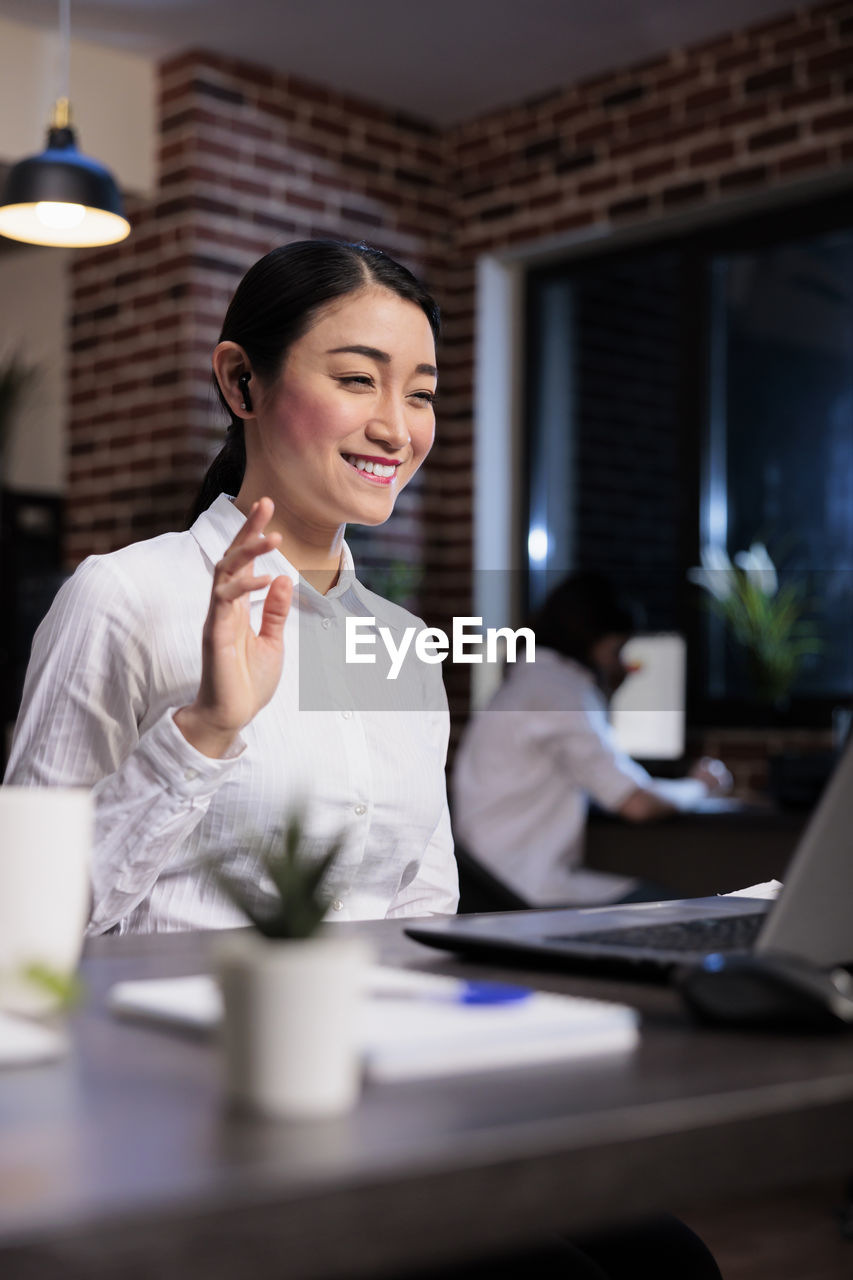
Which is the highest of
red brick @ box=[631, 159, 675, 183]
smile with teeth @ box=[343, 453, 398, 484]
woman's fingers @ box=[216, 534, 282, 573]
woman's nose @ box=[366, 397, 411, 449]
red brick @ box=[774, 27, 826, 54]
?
red brick @ box=[774, 27, 826, 54]

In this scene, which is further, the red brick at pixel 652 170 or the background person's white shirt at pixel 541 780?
the red brick at pixel 652 170

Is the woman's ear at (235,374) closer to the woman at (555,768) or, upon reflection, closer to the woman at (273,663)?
the woman at (273,663)

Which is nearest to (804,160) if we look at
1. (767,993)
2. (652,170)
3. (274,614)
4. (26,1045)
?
(652,170)

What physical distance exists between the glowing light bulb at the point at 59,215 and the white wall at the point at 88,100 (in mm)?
1018

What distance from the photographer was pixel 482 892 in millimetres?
3500

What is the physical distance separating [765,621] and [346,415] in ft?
10.4

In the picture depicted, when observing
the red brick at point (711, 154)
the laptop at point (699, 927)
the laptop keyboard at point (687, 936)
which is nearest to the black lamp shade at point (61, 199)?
the red brick at point (711, 154)

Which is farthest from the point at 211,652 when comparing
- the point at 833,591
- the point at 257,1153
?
the point at 833,591

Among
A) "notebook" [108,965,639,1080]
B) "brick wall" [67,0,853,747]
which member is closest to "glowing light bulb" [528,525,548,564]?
"brick wall" [67,0,853,747]

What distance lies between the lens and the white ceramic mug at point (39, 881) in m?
0.78

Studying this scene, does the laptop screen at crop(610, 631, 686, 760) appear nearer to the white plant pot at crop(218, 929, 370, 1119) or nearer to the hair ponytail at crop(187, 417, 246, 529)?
the hair ponytail at crop(187, 417, 246, 529)

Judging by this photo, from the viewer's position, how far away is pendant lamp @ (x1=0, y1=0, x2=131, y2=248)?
11.8 feet

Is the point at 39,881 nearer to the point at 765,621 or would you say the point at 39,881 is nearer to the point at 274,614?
the point at 274,614

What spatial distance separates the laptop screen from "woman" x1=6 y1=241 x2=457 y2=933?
9.17 feet
